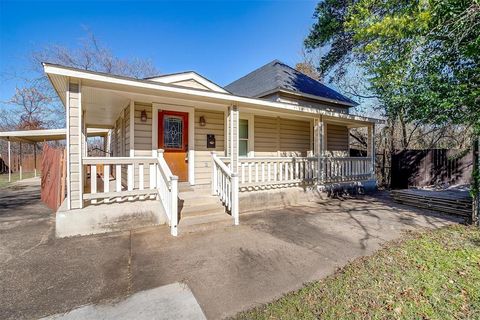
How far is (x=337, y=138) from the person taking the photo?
10.7 metres

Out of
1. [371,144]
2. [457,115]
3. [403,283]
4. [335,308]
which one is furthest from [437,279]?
[371,144]

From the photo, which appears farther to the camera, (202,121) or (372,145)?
(372,145)

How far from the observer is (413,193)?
7.43 meters

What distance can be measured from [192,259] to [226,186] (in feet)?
7.80

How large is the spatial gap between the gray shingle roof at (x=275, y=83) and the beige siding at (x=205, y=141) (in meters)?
3.21

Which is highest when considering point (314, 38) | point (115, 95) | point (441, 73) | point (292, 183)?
point (314, 38)

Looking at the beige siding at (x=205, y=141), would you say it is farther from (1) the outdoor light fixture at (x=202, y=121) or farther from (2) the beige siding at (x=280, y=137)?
(2) the beige siding at (x=280, y=137)

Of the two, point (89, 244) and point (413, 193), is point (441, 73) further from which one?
point (89, 244)

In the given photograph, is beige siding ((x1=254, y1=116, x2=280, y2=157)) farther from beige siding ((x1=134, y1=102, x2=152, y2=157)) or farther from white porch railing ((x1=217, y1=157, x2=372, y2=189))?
beige siding ((x1=134, y1=102, x2=152, y2=157))

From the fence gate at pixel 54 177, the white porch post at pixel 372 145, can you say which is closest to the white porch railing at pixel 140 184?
the fence gate at pixel 54 177

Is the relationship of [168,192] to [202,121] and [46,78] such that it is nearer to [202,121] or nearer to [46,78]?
[202,121]

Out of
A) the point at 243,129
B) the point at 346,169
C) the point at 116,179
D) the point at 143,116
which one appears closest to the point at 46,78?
the point at 143,116

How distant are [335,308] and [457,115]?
5.79 metres

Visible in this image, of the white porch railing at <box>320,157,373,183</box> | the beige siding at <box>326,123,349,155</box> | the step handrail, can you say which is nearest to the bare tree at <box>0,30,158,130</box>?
the beige siding at <box>326,123,349,155</box>
